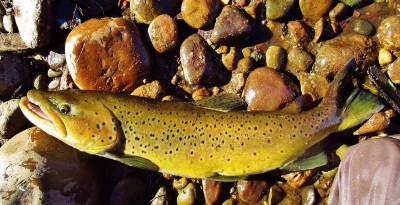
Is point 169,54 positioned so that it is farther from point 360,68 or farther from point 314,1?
point 360,68

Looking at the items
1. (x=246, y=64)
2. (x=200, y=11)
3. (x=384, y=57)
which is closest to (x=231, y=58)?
(x=246, y=64)

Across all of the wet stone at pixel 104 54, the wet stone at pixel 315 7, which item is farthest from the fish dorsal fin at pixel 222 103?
the wet stone at pixel 315 7

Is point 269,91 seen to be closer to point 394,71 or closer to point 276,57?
point 276,57

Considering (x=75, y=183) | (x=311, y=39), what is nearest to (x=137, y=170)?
(x=75, y=183)

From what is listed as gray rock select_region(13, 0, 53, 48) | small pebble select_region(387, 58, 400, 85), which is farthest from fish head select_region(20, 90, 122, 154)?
small pebble select_region(387, 58, 400, 85)

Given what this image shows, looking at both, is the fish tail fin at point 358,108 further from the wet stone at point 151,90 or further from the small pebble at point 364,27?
the wet stone at point 151,90
